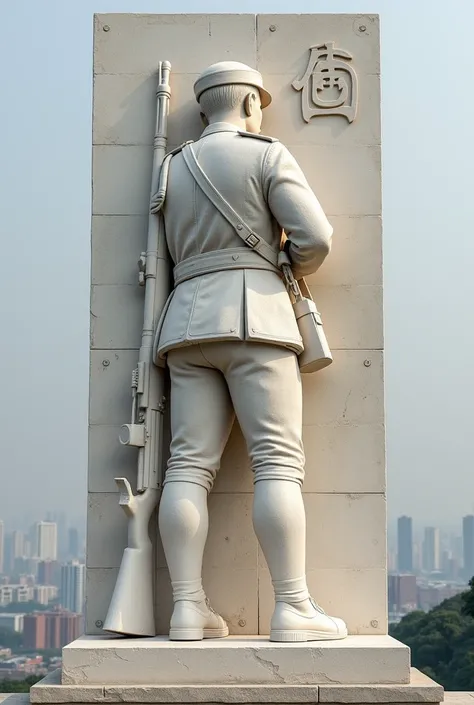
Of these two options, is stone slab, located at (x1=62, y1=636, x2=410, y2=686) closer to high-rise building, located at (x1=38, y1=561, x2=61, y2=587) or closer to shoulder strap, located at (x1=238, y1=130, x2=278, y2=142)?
shoulder strap, located at (x1=238, y1=130, x2=278, y2=142)

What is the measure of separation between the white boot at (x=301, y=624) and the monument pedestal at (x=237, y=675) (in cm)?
12

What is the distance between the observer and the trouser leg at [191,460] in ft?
23.4

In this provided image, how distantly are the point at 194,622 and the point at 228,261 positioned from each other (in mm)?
2186

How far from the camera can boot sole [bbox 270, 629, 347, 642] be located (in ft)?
22.7

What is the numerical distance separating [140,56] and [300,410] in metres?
2.77

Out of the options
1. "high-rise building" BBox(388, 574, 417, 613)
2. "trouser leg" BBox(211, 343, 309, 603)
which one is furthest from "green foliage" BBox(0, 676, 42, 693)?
"high-rise building" BBox(388, 574, 417, 613)

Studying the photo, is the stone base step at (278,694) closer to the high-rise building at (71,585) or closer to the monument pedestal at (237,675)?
the monument pedestal at (237,675)

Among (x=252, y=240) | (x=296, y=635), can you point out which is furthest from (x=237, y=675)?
(x=252, y=240)

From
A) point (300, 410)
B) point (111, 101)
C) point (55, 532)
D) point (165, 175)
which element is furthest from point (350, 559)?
point (55, 532)

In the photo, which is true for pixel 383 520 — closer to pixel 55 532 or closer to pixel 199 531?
pixel 199 531

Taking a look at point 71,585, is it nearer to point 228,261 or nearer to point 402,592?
point 402,592

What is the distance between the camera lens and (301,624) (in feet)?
22.9

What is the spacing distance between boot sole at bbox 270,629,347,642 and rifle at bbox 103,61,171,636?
0.86m

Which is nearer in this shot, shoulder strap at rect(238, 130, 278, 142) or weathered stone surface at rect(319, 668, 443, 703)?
weathered stone surface at rect(319, 668, 443, 703)
